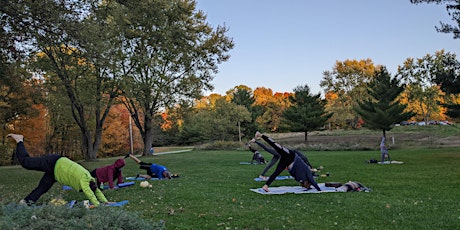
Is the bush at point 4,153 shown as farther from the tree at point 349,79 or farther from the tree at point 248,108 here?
the tree at point 349,79

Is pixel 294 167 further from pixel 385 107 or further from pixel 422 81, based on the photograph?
pixel 422 81

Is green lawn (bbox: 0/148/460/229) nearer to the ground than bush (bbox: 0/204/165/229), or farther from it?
nearer to the ground

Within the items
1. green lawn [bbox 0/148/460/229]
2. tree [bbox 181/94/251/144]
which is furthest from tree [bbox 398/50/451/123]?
green lawn [bbox 0/148/460/229]

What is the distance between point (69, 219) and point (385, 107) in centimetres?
3101

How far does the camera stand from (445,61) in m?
18.7

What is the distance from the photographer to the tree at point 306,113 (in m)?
37.1

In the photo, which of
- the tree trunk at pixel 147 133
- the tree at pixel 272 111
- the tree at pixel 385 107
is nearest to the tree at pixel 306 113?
the tree at pixel 385 107

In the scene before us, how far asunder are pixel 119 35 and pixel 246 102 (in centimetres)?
2949

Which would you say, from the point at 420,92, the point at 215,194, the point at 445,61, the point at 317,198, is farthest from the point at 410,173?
the point at 420,92

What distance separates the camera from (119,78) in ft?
83.1

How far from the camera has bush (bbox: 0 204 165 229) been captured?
418cm

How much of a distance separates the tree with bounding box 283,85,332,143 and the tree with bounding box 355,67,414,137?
5435mm

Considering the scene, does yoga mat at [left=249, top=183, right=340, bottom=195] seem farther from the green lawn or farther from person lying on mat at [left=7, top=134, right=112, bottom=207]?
person lying on mat at [left=7, top=134, right=112, bottom=207]

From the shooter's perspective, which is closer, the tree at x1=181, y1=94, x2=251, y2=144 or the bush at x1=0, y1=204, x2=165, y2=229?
the bush at x1=0, y1=204, x2=165, y2=229
